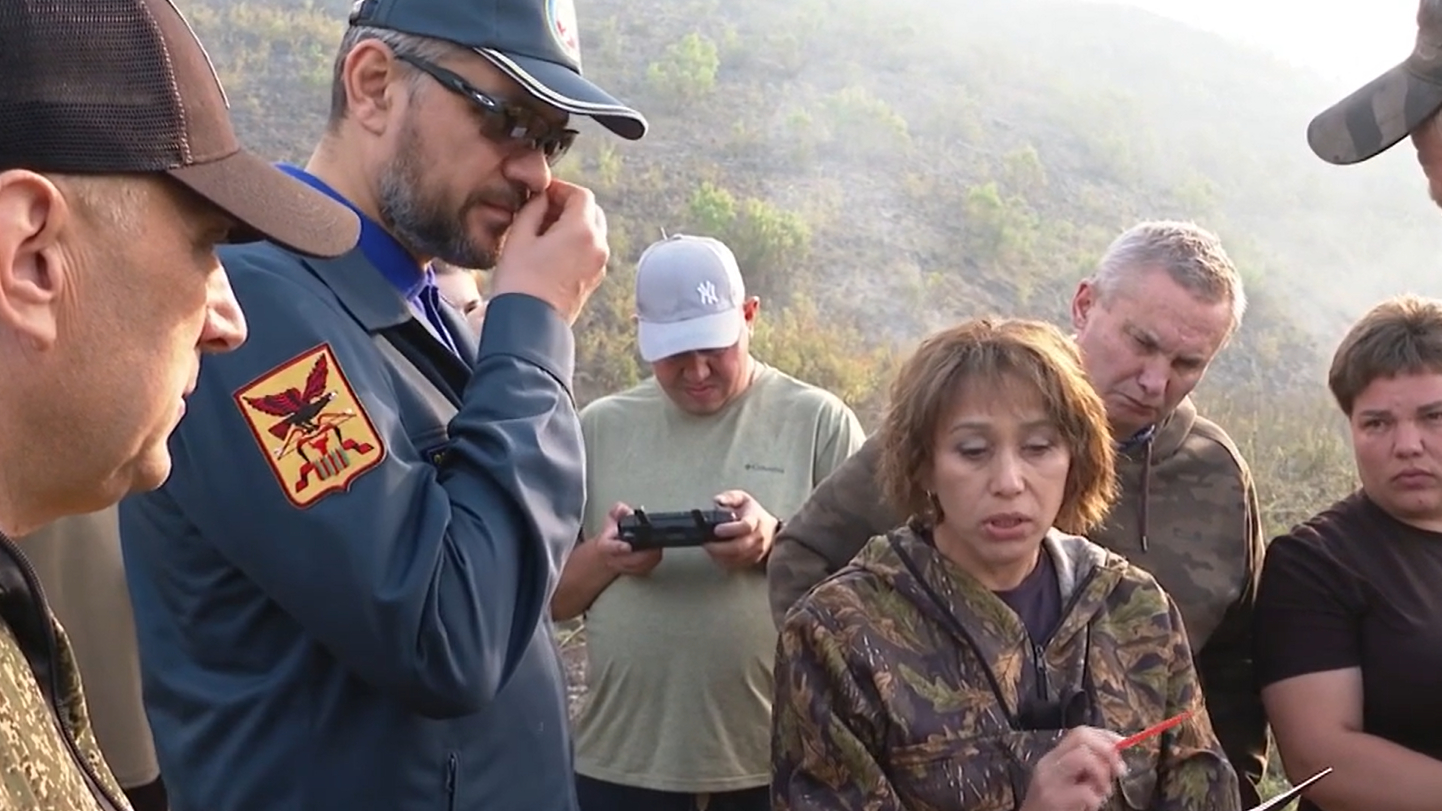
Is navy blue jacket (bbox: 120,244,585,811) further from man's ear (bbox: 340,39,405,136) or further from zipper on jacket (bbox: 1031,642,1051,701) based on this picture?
zipper on jacket (bbox: 1031,642,1051,701)

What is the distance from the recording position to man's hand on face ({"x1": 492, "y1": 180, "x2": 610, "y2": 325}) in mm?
2170

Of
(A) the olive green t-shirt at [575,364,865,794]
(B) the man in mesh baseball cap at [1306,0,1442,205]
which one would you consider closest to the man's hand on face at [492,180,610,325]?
(A) the olive green t-shirt at [575,364,865,794]

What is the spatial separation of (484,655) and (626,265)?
10.3m

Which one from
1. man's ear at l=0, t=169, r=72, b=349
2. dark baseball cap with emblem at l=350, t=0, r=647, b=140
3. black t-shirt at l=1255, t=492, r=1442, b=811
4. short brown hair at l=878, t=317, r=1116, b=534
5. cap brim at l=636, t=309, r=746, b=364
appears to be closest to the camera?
man's ear at l=0, t=169, r=72, b=349

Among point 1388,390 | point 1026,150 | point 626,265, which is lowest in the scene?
point 626,265

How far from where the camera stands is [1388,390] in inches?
123

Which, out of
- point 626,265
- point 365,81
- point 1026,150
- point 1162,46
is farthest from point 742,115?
point 365,81

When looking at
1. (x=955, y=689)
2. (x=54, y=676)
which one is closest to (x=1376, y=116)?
(x=955, y=689)

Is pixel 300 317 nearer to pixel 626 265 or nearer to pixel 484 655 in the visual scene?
pixel 484 655

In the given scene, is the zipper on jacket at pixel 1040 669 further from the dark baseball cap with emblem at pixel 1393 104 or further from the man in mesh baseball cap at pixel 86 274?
the man in mesh baseball cap at pixel 86 274

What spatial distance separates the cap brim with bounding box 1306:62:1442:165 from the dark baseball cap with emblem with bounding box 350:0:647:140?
1.62 m

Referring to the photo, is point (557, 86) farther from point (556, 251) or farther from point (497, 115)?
point (556, 251)

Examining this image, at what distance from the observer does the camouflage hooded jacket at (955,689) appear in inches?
97.1

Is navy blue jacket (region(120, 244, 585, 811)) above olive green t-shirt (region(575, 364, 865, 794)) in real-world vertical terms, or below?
above
